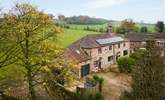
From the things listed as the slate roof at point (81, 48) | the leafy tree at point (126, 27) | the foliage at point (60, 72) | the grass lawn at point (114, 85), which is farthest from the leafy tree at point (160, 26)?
the foliage at point (60, 72)

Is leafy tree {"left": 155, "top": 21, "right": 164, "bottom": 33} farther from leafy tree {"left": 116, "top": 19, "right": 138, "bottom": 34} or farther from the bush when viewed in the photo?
the bush

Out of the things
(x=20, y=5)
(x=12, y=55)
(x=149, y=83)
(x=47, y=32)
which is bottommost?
(x=149, y=83)

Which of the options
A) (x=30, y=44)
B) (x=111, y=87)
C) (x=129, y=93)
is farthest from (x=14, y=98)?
(x=111, y=87)

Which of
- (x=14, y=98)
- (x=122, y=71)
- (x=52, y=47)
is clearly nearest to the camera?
(x=52, y=47)

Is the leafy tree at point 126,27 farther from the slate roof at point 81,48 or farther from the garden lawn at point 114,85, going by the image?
the garden lawn at point 114,85

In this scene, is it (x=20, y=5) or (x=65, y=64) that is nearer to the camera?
(x=20, y=5)

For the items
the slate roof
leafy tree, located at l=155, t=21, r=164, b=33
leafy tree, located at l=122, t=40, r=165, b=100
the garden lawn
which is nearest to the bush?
the garden lawn

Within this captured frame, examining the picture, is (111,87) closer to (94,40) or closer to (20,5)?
(94,40)
